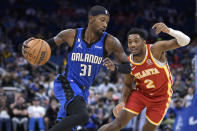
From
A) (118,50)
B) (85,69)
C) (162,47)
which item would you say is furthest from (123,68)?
(162,47)

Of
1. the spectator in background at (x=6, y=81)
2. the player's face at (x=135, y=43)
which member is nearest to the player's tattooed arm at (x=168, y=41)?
the player's face at (x=135, y=43)

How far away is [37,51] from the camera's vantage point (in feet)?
16.2

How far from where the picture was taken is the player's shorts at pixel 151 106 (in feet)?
18.8

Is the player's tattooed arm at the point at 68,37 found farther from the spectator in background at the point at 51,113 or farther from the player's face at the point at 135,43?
the spectator in background at the point at 51,113

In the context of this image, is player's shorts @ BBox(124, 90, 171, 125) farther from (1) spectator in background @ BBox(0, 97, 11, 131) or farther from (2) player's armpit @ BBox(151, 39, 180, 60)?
(1) spectator in background @ BBox(0, 97, 11, 131)

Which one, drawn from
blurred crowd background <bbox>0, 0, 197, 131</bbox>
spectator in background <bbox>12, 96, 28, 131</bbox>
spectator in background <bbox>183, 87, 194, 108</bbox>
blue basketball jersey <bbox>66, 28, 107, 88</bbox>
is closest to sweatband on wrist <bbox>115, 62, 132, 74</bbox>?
blue basketball jersey <bbox>66, 28, 107, 88</bbox>

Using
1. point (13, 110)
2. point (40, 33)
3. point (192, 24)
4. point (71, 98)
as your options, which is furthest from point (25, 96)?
point (192, 24)

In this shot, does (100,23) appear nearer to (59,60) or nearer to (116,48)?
(116,48)

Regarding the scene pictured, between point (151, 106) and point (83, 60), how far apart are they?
4.86 ft

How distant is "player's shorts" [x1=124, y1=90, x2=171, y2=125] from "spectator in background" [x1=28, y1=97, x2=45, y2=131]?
14.9 feet

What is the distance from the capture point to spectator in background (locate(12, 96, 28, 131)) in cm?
980

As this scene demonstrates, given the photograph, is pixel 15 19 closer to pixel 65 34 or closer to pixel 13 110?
pixel 13 110

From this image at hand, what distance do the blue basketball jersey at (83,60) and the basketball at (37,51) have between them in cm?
34

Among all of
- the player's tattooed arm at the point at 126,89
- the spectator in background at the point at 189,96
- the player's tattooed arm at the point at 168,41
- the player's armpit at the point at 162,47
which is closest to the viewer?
the player's tattooed arm at the point at 168,41
